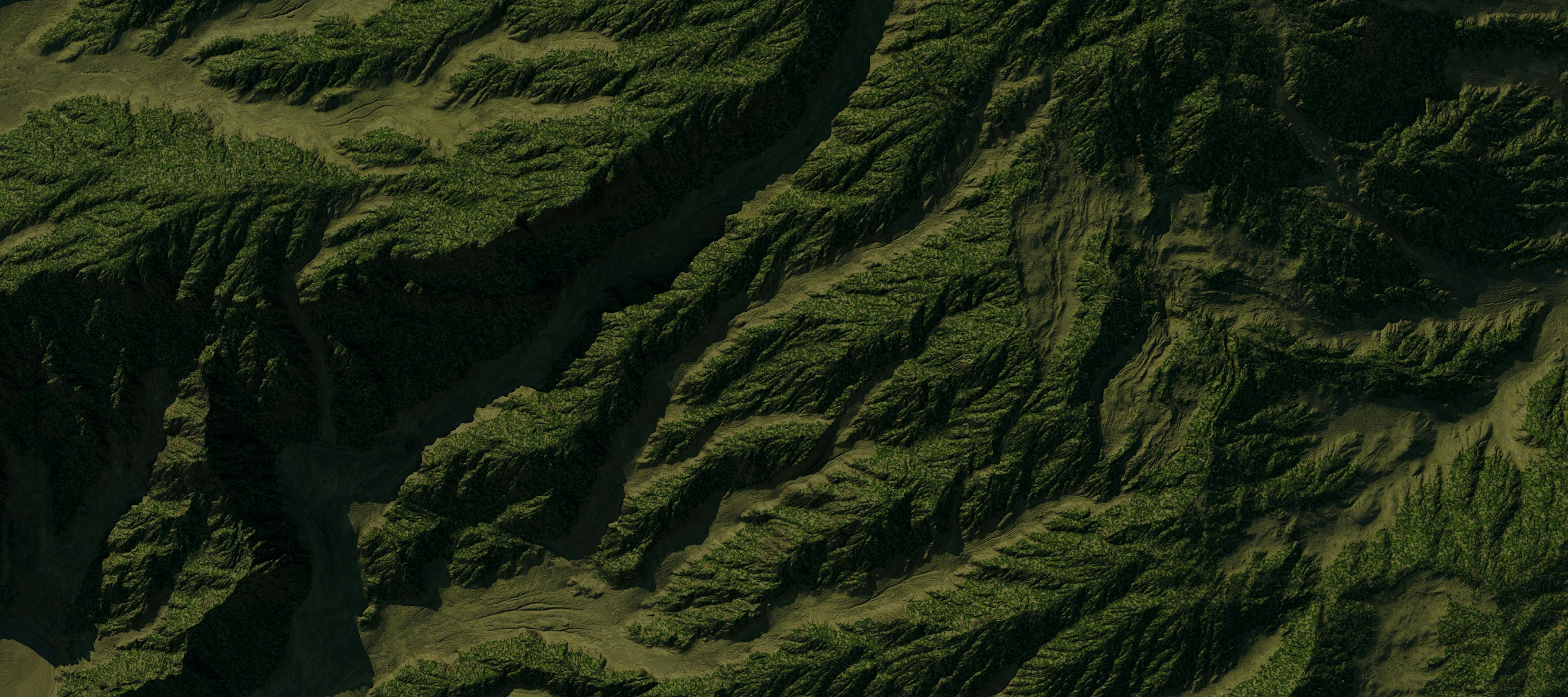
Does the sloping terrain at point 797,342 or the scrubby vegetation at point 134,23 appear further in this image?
the scrubby vegetation at point 134,23

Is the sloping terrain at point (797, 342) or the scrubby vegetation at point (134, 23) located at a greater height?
the scrubby vegetation at point (134, 23)

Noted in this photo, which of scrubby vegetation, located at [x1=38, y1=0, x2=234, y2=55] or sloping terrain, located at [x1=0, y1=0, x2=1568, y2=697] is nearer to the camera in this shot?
sloping terrain, located at [x1=0, y1=0, x2=1568, y2=697]

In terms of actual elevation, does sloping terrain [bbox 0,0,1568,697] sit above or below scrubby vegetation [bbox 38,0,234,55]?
below

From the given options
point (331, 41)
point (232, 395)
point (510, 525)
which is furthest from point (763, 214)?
point (232, 395)

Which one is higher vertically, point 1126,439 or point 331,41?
point 331,41

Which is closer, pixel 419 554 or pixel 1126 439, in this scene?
pixel 1126 439

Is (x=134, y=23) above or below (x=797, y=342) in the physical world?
above

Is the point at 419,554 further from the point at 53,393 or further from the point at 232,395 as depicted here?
the point at 53,393

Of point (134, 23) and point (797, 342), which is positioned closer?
point (797, 342)
